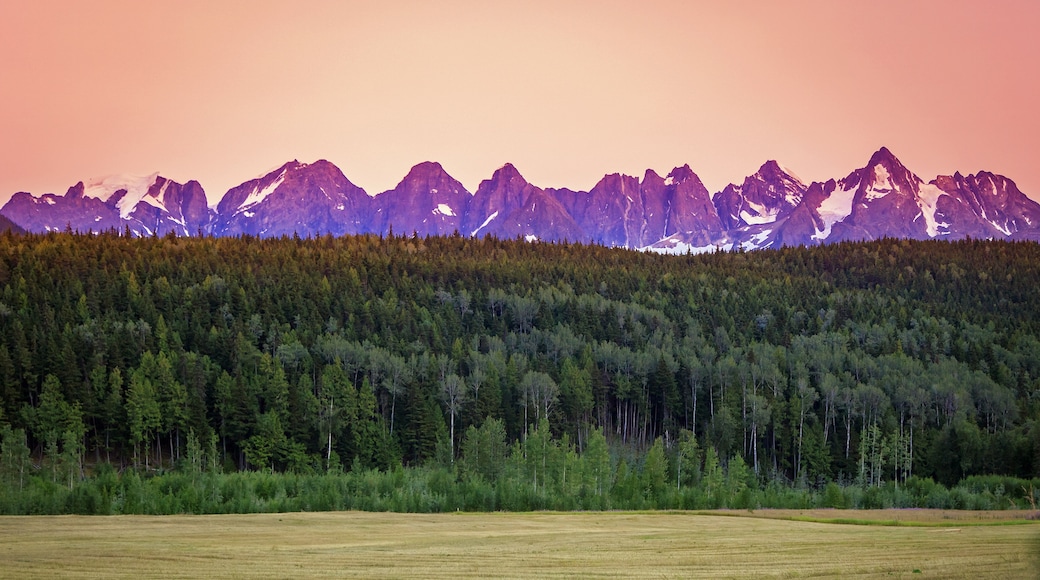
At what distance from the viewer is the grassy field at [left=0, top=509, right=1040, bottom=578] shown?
141 ft

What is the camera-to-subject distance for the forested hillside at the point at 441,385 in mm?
128875

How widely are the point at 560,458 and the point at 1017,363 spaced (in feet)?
330

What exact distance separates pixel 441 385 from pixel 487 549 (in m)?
96.6

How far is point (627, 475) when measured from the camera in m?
116

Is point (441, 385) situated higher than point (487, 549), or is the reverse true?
point (441, 385)

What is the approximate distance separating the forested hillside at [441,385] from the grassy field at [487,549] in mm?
47635

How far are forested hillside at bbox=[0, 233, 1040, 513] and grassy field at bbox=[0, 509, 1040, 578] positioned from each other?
47635 millimetres

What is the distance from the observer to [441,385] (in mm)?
148000

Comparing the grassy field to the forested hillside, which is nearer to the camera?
the grassy field

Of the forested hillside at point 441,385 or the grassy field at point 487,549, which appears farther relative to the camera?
the forested hillside at point 441,385

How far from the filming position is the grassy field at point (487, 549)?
42844 millimetres

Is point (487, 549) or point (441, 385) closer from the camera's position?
point (487, 549)

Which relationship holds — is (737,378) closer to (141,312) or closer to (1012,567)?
(141,312)

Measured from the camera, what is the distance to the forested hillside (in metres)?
129
